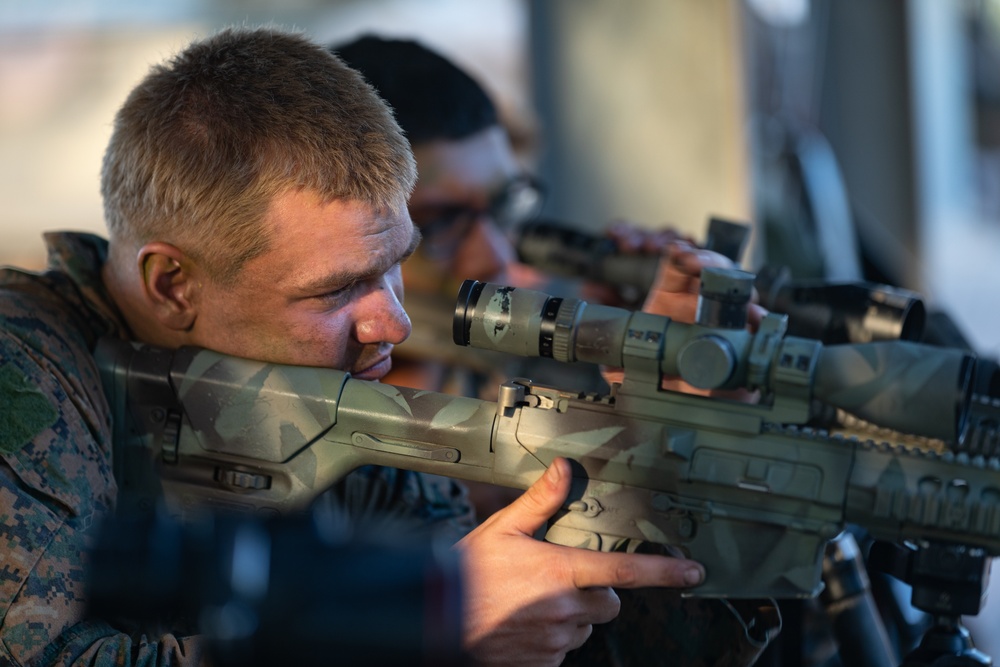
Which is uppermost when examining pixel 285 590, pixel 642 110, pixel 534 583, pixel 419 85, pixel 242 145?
pixel 642 110

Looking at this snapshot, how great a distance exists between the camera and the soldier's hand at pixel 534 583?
1.40m

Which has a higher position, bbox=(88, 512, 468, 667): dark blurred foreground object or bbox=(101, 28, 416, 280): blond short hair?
bbox=(101, 28, 416, 280): blond short hair

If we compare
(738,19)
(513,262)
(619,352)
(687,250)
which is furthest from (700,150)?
(619,352)

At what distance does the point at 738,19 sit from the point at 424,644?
3626 millimetres

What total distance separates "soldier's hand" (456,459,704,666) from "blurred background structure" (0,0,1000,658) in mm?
2089

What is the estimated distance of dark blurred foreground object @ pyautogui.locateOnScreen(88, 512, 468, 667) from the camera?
97cm

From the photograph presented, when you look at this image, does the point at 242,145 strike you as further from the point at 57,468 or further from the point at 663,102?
the point at 663,102

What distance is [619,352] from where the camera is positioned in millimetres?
1501

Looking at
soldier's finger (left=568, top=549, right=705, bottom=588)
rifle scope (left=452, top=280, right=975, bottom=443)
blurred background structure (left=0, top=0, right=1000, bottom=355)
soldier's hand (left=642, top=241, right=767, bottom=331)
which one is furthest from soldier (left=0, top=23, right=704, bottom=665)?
blurred background structure (left=0, top=0, right=1000, bottom=355)

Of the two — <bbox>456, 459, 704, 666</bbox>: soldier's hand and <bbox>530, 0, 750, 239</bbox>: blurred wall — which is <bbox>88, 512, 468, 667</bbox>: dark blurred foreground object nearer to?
<bbox>456, 459, 704, 666</bbox>: soldier's hand

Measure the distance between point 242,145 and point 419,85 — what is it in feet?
3.23

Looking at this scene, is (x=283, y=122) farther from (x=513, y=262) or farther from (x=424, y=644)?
(x=513, y=262)

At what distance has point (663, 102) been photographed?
423 centimetres

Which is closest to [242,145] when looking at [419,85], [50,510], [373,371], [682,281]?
[373,371]
